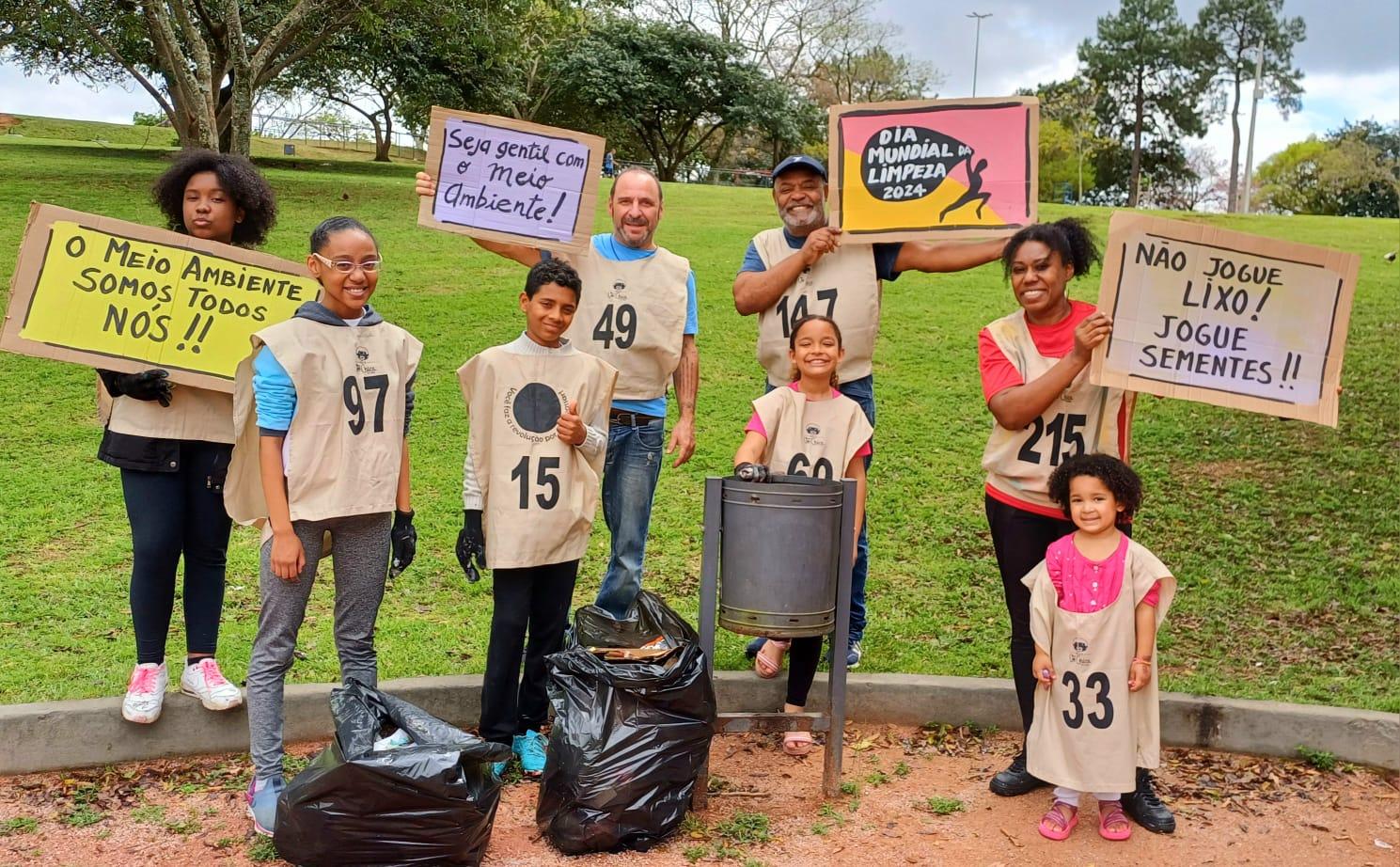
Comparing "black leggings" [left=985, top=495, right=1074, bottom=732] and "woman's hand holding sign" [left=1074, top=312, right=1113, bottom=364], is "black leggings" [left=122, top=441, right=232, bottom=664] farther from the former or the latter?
"woman's hand holding sign" [left=1074, top=312, right=1113, bottom=364]

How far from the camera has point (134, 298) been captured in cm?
412

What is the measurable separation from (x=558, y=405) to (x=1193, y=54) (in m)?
60.3

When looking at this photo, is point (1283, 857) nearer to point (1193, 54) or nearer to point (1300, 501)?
point (1300, 501)

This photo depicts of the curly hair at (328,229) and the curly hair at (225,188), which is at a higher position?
the curly hair at (225,188)

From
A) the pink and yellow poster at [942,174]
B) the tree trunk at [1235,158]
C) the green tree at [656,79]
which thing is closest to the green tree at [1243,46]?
the tree trunk at [1235,158]

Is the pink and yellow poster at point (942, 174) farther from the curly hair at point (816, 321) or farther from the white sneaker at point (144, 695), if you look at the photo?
the white sneaker at point (144, 695)

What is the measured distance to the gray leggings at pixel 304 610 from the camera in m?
3.72

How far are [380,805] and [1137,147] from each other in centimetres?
5624

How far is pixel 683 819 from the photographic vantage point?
390 centimetres

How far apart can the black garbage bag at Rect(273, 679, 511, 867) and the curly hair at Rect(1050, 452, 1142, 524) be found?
2.04 m

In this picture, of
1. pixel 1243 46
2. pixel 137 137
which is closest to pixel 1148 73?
pixel 1243 46

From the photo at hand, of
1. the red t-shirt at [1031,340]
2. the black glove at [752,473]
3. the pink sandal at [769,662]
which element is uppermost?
the red t-shirt at [1031,340]

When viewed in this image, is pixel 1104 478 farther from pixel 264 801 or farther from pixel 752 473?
pixel 264 801

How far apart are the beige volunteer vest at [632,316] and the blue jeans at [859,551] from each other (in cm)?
56
